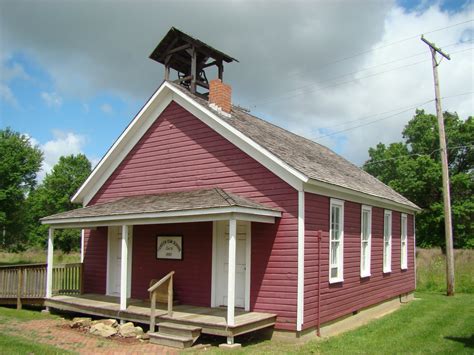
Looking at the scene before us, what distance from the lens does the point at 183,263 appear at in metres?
12.7

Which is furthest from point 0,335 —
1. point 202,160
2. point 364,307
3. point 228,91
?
point 364,307

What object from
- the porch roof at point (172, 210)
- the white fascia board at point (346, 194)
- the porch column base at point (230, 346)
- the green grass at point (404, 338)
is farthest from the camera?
the white fascia board at point (346, 194)

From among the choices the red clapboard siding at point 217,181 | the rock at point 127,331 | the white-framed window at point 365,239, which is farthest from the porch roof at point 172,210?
the white-framed window at point 365,239

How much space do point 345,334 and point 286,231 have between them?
286cm

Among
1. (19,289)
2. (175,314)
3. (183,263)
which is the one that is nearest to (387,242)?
(183,263)

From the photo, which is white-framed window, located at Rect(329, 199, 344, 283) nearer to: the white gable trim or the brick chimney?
the white gable trim

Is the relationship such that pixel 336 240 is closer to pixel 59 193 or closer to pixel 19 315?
pixel 19 315

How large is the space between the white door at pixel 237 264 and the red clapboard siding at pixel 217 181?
20 centimetres

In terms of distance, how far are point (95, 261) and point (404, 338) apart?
362 inches

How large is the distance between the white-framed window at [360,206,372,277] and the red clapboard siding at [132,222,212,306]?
4.76 m

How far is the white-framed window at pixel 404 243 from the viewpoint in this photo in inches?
723

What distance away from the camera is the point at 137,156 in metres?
14.5

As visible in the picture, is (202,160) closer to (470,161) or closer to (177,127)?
(177,127)

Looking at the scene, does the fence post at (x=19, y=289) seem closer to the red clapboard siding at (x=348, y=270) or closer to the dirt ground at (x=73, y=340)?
the dirt ground at (x=73, y=340)
